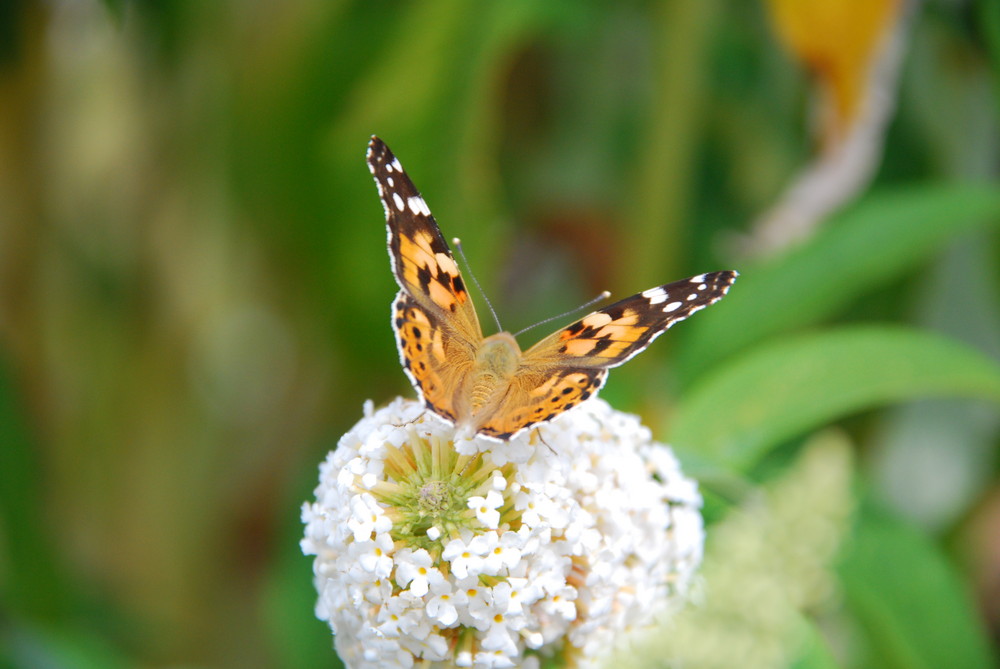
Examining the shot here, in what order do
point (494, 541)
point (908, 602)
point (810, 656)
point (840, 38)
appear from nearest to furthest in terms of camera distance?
1. point (494, 541)
2. point (810, 656)
3. point (908, 602)
4. point (840, 38)

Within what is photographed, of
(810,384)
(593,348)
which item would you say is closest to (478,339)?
(593,348)

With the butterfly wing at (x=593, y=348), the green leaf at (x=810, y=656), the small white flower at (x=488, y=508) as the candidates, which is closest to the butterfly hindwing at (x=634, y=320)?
the butterfly wing at (x=593, y=348)

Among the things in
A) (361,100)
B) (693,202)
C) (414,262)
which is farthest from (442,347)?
(693,202)

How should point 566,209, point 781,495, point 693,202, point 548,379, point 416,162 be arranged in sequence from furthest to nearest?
1. point 566,209
2. point 693,202
3. point 416,162
4. point 548,379
5. point 781,495

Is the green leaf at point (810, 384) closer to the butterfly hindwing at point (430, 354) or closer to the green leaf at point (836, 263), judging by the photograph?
the green leaf at point (836, 263)

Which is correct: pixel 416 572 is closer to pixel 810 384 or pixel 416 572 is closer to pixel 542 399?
pixel 542 399

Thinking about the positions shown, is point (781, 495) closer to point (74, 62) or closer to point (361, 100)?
point (361, 100)

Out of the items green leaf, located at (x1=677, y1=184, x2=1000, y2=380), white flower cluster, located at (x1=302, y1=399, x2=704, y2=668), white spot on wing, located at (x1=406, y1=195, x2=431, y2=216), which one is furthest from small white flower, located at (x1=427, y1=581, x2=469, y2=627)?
green leaf, located at (x1=677, y1=184, x2=1000, y2=380)
